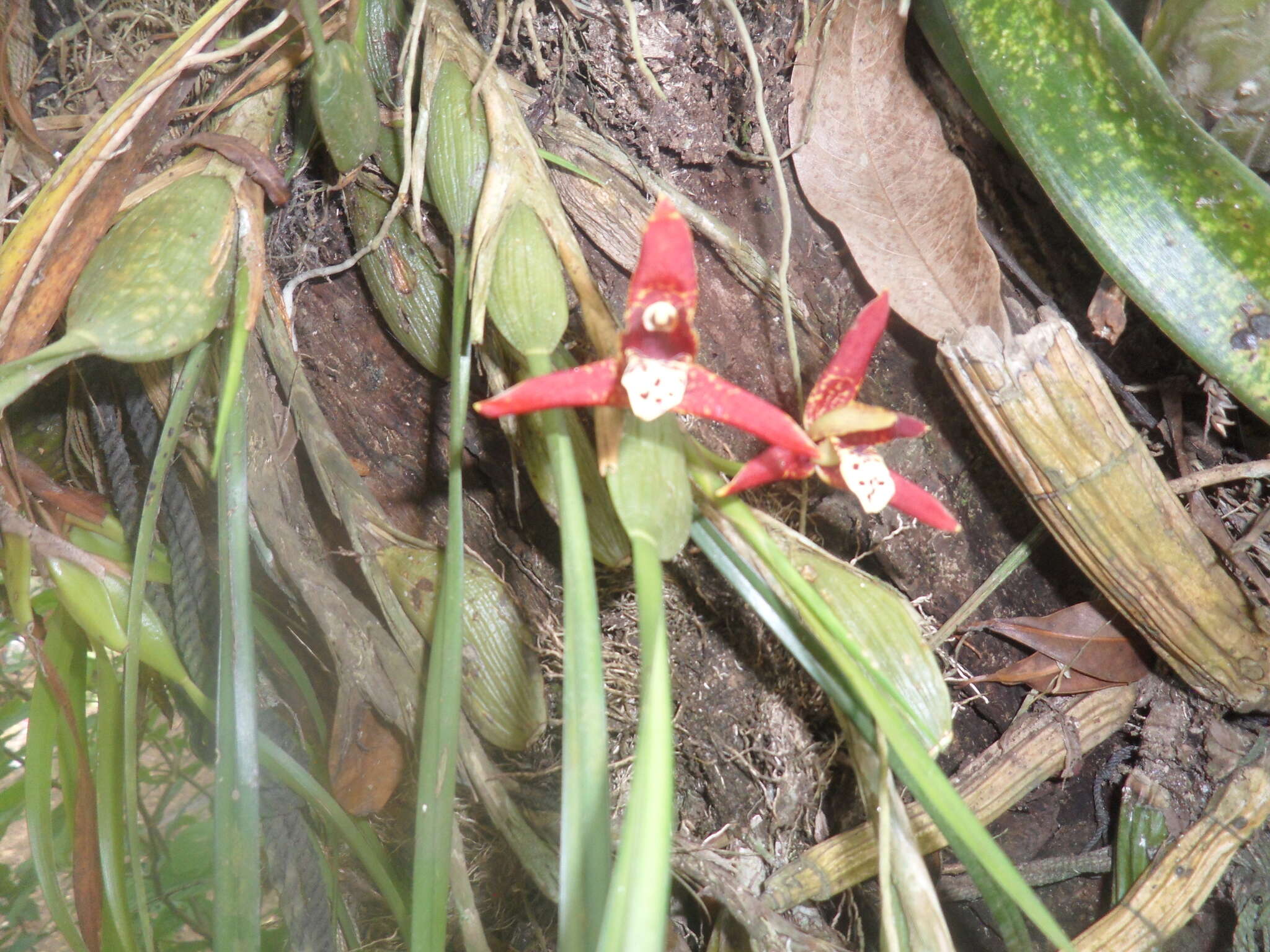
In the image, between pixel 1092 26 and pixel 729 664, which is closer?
pixel 1092 26

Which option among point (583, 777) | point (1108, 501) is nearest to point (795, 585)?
point (583, 777)

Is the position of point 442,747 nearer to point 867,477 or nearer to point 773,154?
point 867,477

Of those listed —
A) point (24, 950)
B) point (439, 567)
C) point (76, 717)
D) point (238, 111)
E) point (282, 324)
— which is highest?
point (238, 111)

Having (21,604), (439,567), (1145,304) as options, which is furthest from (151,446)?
(1145,304)

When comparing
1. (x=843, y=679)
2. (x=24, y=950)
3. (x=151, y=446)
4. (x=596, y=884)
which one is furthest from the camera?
(x=24, y=950)

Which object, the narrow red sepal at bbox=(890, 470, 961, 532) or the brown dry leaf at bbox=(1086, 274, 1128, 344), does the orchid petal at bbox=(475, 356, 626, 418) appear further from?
the brown dry leaf at bbox=(1086, 274, 1128, 344)

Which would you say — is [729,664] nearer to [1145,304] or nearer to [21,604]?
[1145,304]

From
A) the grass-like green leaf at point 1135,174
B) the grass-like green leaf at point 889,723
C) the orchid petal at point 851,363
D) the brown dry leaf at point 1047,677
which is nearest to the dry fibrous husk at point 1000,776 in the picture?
the brown dry leaf at point 1047,677
